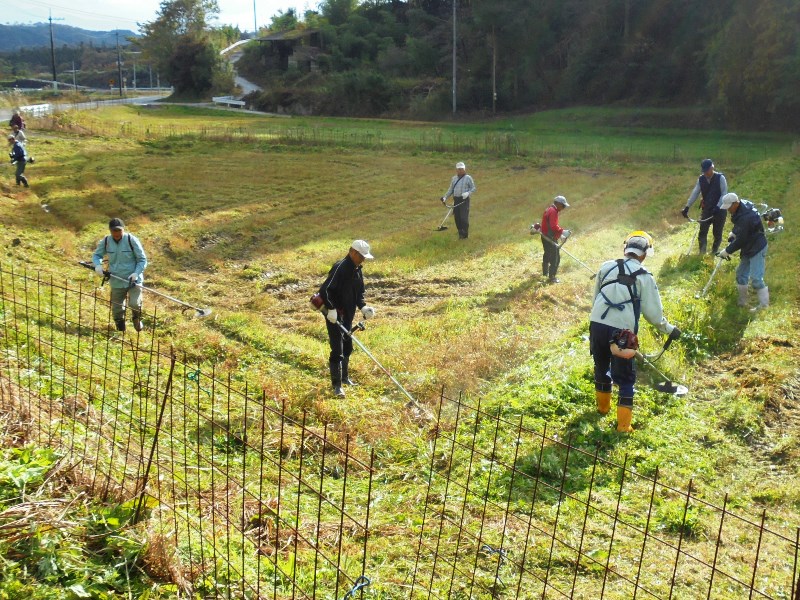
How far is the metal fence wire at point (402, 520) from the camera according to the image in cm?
501

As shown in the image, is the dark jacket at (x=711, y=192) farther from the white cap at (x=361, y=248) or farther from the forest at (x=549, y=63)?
the forest at (x=549, y=63)

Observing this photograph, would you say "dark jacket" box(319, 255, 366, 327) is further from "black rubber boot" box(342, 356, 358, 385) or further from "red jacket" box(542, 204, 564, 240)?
"red jacket" box(542, 204, 564, 240)

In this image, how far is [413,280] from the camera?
15.8 meters

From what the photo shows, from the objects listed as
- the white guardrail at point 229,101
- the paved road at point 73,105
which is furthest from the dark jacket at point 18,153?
the white guardrail at point 229,101

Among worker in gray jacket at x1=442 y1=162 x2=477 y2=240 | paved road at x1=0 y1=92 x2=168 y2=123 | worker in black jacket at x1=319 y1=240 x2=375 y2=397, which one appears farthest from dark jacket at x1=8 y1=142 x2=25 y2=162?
paved road at x1=0 y1=92 x2=168 y2=123

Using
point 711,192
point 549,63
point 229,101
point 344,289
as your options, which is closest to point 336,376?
point 344,289

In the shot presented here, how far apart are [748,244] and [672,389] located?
4115 mm

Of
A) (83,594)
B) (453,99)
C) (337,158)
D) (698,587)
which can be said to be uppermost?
(453,99)

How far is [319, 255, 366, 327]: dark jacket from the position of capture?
9.41 metres

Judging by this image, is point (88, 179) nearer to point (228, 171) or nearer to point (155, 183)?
point (155, 183)

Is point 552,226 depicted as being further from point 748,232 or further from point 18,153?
point 18,153

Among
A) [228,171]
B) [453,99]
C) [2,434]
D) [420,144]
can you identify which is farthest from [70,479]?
[453,99]

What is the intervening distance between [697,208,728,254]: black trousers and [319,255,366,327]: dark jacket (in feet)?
27.7

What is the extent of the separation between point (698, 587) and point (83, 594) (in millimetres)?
4033
